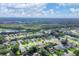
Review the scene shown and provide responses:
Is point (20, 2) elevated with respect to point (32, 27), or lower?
elevated

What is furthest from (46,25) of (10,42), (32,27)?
(10,42)

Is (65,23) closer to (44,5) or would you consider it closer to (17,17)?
(44,5)

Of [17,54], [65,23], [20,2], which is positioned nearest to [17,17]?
[20,2]

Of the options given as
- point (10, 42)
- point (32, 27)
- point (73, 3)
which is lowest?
point (10, 42)

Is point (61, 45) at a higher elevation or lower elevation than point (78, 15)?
lower

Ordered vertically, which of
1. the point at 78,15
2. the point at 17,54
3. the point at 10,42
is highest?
the point at 78,15

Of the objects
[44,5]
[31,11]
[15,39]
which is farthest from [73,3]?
[15,39]

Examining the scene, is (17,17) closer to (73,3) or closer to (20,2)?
(20,2)

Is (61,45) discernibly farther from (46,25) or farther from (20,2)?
(20,2)
